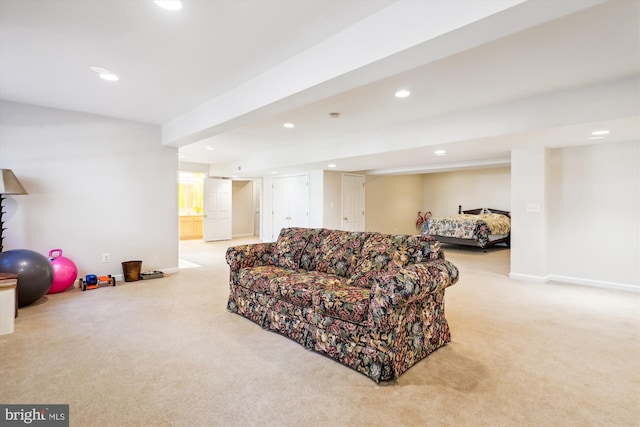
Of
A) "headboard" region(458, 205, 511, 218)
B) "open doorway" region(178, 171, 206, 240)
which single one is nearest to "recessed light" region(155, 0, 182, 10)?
"open doorway" region(178, 171, 206, 240)

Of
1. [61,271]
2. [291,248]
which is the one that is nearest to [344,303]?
[291,248]

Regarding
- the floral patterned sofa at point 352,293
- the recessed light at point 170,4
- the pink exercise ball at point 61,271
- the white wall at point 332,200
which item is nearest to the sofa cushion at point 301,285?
the floral patterned sofa at point 352,293

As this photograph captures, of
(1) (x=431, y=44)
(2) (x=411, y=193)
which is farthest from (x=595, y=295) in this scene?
(2) (x=411, y=193)

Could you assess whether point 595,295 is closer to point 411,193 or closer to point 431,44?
point 431,44

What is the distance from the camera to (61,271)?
397 centimetres

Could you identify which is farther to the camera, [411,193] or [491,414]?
[411,193]

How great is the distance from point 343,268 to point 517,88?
8.71 feet

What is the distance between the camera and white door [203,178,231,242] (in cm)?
938

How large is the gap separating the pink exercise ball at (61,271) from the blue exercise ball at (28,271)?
0.38 meters

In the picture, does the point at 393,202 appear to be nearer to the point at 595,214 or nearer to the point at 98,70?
the point at 595,214

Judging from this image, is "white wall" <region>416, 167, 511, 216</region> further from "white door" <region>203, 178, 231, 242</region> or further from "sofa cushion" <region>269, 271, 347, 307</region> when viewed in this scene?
"sofa cushion" <region>269, 271, 347, 307</region>

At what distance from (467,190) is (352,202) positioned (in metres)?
4.34

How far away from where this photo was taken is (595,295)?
414cm

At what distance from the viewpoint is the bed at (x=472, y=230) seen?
25.4 ft
